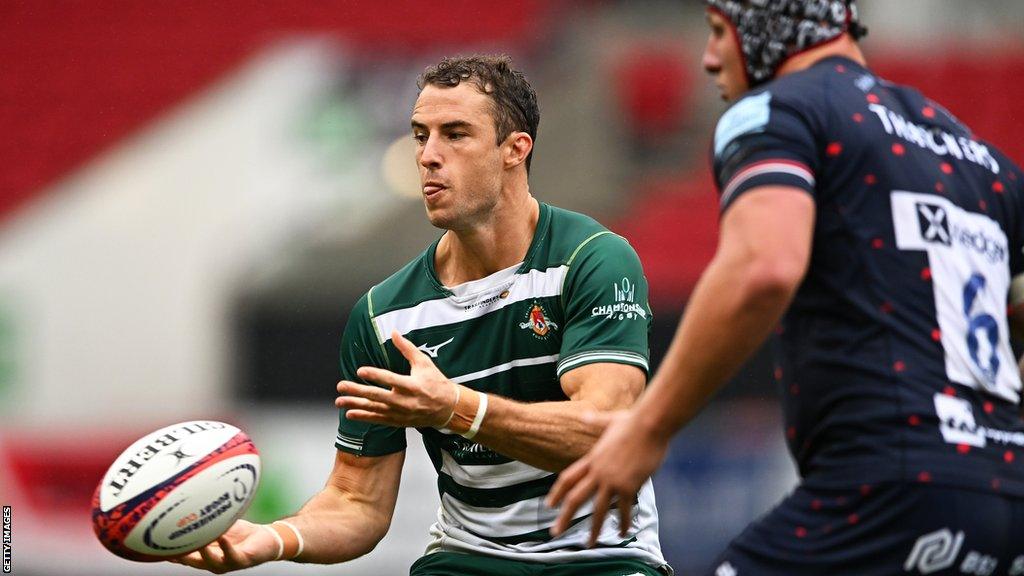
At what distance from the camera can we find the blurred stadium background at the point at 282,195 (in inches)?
410

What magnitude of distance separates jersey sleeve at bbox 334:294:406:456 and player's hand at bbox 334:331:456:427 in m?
0.99

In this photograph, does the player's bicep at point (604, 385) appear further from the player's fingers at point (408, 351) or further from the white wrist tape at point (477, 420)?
the player's fingers at point (408, 351)

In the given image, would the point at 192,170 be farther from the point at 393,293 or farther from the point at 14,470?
→ the point at 393,293

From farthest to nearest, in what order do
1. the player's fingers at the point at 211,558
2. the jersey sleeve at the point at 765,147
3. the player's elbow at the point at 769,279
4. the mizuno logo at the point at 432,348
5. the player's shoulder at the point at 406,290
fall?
the player's shoulder at the point at 406,290 < the mizuno logo at the point at 432,348 < the player's fingers at the point at 211,558 < the jersey sleeve at the point at 765,147 < the player's elbow at the point at 769,279

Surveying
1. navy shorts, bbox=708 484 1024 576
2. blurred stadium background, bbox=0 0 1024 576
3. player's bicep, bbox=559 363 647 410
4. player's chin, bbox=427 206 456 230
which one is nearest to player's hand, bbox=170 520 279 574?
player's bicep, bbox=559 363 647 410

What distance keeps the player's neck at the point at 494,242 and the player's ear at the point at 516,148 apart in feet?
0.51

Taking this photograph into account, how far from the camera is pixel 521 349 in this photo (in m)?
4.64

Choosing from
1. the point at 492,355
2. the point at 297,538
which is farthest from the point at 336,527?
the point at 492,355

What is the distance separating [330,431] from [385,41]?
4580 mm

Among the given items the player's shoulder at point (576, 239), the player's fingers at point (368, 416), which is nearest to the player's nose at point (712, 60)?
the player's fingers at point (368, 416)

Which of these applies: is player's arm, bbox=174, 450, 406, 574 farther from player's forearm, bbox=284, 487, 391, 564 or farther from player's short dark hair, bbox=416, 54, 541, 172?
player's short dark hair, bbox=416, 54, 541, 172

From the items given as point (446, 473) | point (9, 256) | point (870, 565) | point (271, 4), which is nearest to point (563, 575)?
point (446, 473)

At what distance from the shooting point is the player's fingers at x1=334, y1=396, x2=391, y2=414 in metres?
3.67

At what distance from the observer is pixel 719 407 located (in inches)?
417
